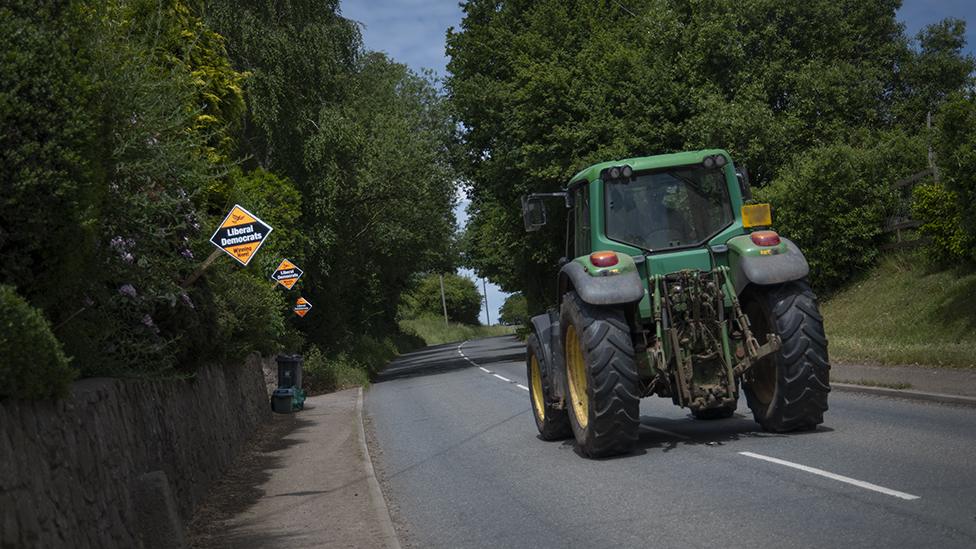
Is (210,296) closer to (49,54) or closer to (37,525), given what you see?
(49,54)

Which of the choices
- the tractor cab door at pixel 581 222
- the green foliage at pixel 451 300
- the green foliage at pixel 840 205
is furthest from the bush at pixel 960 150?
the green foliage at pixel 451 300

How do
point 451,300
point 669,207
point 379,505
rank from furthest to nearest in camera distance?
1. point 451,300
2. point 669,207
3. point 379,505

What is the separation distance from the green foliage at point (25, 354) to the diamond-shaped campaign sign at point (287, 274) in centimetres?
2097

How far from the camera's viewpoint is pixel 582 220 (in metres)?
12.4

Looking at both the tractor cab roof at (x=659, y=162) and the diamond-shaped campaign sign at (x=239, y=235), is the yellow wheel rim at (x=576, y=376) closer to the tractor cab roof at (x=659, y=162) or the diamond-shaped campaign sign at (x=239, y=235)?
the tractor cab roof at (x=659, y=162)

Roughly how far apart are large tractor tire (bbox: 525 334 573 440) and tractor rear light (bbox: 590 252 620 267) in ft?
7.43

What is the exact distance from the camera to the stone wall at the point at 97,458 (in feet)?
18.6

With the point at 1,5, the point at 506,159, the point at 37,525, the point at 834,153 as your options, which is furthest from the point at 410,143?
the point at 37,525

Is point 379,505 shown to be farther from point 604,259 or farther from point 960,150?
point 960,150

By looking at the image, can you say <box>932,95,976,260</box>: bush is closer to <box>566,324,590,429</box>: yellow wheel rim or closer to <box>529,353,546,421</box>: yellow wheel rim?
<box>529,353,546,421</box>: yellow wheel rim

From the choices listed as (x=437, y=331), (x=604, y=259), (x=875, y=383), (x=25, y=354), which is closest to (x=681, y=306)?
(x=604, y=259)

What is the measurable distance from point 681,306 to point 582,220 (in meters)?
2.02

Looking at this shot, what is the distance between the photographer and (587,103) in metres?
33.8

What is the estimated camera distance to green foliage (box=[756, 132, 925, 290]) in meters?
27.7
